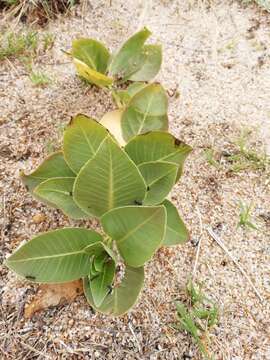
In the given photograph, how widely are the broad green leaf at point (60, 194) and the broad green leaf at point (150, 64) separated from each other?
518 mm

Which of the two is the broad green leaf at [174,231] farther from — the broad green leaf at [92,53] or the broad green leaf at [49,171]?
the broad green leaf at [92,53]

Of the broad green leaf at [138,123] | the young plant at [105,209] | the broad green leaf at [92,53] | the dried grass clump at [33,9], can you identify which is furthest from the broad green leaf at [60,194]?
the dried grass clump at [33,9]

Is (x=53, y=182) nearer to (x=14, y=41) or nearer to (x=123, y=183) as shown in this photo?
(x=123, y=183)

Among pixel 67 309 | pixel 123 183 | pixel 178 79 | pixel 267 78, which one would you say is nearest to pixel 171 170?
pixel 123 183

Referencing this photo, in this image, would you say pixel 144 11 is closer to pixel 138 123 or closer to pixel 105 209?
pixel 138 123

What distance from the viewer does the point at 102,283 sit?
3.13ft

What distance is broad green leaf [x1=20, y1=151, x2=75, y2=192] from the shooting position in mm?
1038

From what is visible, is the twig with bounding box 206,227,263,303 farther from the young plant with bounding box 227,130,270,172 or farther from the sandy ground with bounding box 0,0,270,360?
the young plant with bounding box 227,130,270,172

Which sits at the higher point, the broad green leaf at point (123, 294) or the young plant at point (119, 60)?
the young plant at point (119, 60)

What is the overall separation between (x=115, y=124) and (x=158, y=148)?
0.25 m

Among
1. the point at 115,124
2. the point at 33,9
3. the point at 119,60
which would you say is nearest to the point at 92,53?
the point at 119,60

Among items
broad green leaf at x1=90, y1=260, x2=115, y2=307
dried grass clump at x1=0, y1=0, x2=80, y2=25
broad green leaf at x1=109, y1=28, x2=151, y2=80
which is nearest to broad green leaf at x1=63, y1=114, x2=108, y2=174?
broad green leaf at x1=90, y1=260, x2=115, y2=307

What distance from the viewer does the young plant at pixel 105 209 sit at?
0.89 meters

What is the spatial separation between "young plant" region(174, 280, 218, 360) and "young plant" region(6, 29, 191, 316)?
15 cm
